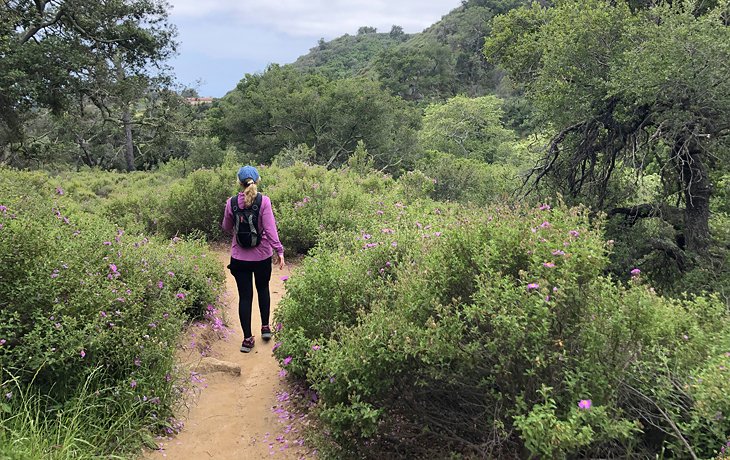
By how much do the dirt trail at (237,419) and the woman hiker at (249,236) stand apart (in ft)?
1.13

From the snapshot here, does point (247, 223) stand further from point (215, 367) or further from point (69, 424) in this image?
point (69, 424)

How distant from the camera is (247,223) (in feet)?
14.1

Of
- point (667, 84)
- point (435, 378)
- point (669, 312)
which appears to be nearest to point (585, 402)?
point (435, 378)

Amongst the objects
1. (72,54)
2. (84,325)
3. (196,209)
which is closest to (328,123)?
(72,54)

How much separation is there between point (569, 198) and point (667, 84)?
236 cm

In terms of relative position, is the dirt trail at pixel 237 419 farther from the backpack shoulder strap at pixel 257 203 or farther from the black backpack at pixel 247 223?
the backpack shoulder strap at pixel 257 203

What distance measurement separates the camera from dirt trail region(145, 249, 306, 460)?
3.14 meters

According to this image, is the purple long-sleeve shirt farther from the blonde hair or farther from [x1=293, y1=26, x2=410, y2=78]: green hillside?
[x1=293, y1=26, x2=410, y2=78]: green hillside

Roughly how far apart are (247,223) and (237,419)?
165cm

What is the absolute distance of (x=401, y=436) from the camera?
2.67 metres

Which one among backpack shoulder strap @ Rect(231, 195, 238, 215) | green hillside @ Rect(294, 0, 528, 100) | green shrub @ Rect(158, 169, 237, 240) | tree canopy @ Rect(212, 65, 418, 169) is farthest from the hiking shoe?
green hillside @ Rect(294, 0, 528, 100)

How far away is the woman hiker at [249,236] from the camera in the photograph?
432 cm

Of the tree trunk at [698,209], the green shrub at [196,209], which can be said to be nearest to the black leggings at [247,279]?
the green shrub at [196,209]

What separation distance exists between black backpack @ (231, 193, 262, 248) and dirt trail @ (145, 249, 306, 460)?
1.15m
